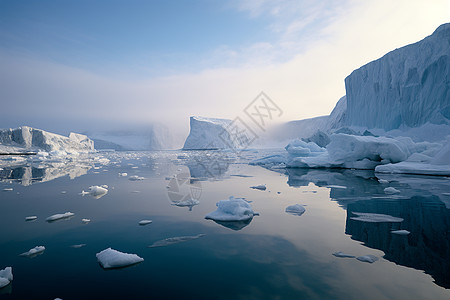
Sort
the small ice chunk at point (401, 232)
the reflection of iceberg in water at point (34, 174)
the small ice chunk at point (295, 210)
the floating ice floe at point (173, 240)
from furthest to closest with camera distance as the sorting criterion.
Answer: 1. the reflection of iceberg in water at point (34, 174)
2. the small ice chunk at point (295, 210)
3. the small ice chunk at point (401, 232)
4. the floating ice floe at point (173, 240)

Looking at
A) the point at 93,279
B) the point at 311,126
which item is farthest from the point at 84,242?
the point at 311,126

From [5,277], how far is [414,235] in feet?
13.3

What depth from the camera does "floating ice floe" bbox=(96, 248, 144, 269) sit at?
2.22 metres

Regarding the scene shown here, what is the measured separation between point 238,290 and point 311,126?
216 ft

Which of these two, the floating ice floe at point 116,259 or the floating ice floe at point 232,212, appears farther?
the floating ice floe at point 232,212

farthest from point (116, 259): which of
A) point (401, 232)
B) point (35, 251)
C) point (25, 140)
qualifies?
point (25, 140)

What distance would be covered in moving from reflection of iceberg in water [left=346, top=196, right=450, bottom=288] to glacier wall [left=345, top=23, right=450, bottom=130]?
16.9 m

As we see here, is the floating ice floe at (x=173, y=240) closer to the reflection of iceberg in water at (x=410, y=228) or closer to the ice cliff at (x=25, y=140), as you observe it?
the reflection of iceberg in water at (x=410, y=228)

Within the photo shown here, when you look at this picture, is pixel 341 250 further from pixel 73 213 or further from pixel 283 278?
pixel 73 213

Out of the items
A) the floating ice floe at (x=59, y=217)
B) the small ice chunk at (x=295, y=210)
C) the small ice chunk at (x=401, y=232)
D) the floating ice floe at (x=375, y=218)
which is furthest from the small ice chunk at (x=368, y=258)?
the floating ice floe at (x=59, y=217)

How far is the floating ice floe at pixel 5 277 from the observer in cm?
186

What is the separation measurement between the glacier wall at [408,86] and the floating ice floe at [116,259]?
68.7 feet

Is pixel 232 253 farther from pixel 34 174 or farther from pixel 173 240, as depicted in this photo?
pixel 34 174

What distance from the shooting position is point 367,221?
3.49 metres
